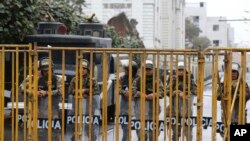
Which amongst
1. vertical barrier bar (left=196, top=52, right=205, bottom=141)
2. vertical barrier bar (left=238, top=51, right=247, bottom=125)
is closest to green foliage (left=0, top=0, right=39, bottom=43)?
vertical barrier bar (left=196, top=52, right=205, bottom=141)

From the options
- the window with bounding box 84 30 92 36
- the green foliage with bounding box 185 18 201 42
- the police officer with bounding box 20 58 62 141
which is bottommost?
the police officer with bounding box 20 58 62 141

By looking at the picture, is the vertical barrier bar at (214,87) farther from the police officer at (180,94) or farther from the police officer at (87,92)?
the police officer at (87,92)

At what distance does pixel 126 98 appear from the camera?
31.2 feet

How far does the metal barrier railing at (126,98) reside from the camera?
860cm

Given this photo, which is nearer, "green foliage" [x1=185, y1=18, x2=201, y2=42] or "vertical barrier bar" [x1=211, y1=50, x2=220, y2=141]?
"vertical barrier bar" [x1=211, y1=50, x2=220, y2=141]

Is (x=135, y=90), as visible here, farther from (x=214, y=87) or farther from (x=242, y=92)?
(x=242, y=92)

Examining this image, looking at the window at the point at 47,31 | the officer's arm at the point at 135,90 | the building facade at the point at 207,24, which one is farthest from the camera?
the building facade at the point at 207,24

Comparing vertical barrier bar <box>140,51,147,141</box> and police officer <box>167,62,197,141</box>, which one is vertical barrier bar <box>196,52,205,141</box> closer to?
police officer <box>167,62,197,141</box>

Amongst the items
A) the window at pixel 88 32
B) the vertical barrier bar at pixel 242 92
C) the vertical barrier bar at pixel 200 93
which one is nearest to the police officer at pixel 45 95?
the vertical barrier bar at pixel 200 93

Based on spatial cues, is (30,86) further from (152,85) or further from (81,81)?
(152,85)

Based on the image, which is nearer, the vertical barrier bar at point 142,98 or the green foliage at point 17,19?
the vertical barrier bar at point 142,98

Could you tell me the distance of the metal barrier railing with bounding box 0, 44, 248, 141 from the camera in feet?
28.2

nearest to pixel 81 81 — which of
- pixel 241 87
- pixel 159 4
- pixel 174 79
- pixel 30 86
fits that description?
pixel 30 86

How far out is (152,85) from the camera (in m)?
9.37
